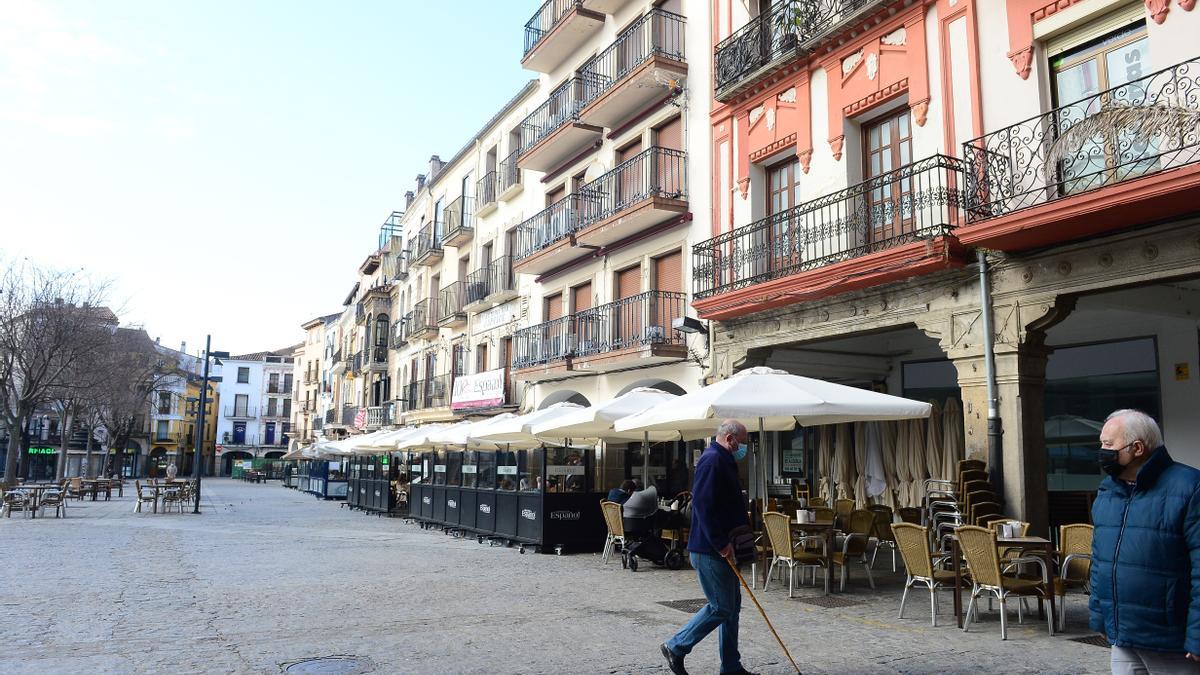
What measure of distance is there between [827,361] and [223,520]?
16.3 metres

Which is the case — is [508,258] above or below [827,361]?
above

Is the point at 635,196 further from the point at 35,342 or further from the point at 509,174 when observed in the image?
the point at 35,342

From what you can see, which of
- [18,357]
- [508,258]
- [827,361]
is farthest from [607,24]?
[18,357]

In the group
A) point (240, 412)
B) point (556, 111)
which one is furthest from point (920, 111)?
point (240, 412)

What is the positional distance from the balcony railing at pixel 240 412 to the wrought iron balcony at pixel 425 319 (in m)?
68.3

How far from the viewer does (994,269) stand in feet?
34.4

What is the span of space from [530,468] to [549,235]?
6.95 metres

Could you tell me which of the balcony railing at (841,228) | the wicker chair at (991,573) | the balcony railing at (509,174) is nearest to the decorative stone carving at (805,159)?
the balcony railing at (841,228)

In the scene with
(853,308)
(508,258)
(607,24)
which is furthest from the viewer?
(508,258)

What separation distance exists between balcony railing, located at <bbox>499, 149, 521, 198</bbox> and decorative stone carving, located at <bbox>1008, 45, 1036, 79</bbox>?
635 inches

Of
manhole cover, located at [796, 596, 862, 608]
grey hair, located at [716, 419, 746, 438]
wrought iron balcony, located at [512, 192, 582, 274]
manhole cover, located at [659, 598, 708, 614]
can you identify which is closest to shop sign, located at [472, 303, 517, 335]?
wrought iron balcony, located at [512, 192, 582, 274]

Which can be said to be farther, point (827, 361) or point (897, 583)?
point (827, 361)

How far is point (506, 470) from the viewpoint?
17.1m

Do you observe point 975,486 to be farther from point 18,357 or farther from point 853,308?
point 18,357
